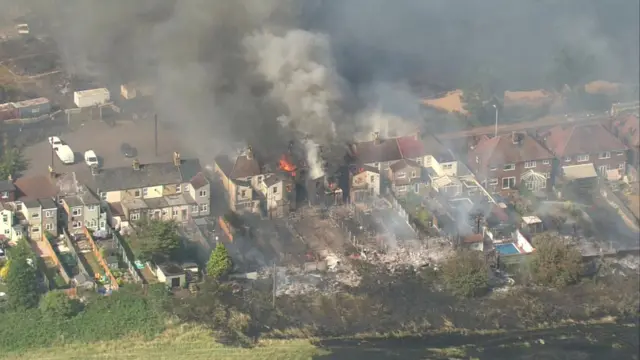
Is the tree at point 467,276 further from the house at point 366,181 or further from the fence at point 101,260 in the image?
the fence at point 101,260

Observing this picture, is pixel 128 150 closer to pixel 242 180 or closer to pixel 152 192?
pixel 152 192

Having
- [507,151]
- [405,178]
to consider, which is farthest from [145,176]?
[507,151]

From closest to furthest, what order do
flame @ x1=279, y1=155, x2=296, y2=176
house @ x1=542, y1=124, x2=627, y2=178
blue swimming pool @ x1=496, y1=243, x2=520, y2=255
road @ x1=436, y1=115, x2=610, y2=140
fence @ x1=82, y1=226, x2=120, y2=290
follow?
fence @ x1=82, y1=226, x2=120, y2=290
blue swimming pool @ x1=496, y1=243, x2=520, y2=255
flame @ x1=279, y1=155, x2=296, y2=176
house @ x1=542, y1=124, x2=627, y2=178
road @ x1=436, y1=115, x2=610, y2=140

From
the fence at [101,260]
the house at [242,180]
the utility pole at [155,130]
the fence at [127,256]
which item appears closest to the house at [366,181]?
the house at [242,180]

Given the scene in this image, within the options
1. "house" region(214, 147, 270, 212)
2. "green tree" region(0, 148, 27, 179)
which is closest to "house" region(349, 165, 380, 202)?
"house" region(214, 147, 270, 212)

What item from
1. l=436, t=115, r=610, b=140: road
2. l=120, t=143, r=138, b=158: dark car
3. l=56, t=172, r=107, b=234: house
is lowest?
l=56, t=172, r=107, b=234: house

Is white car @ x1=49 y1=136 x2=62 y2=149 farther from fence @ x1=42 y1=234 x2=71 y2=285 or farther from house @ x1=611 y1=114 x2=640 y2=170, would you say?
house @ x1=611 y1=114 x2=640 y2=170

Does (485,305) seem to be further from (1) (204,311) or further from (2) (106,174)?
(2) (106,174)
